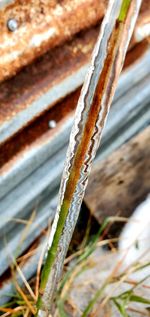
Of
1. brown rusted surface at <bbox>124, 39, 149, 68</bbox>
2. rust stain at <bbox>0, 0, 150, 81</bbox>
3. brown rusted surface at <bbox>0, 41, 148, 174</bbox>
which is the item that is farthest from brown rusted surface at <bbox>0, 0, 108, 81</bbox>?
brown rusted surface at <bbox>124, 39, 149, 68</bbox>

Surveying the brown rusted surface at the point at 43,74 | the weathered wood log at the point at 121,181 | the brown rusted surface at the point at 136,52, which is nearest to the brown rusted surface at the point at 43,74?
the brown rusted surface at the point at 43,74

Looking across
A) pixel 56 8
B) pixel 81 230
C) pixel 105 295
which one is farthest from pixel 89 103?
pixel 81 230

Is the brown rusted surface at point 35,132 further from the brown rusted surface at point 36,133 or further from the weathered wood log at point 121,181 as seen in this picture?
the weathered wood log at point 121,181

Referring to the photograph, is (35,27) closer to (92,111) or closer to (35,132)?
Answer: (35,132)

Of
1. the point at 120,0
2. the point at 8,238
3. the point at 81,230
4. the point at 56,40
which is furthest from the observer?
the point at 81,230

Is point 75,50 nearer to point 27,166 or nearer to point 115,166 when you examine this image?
point 27,166

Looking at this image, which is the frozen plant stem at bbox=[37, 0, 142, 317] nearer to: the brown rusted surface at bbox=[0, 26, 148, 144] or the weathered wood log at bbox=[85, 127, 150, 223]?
the brown rusted surface at bbox=[0, 26, 148, 144]
